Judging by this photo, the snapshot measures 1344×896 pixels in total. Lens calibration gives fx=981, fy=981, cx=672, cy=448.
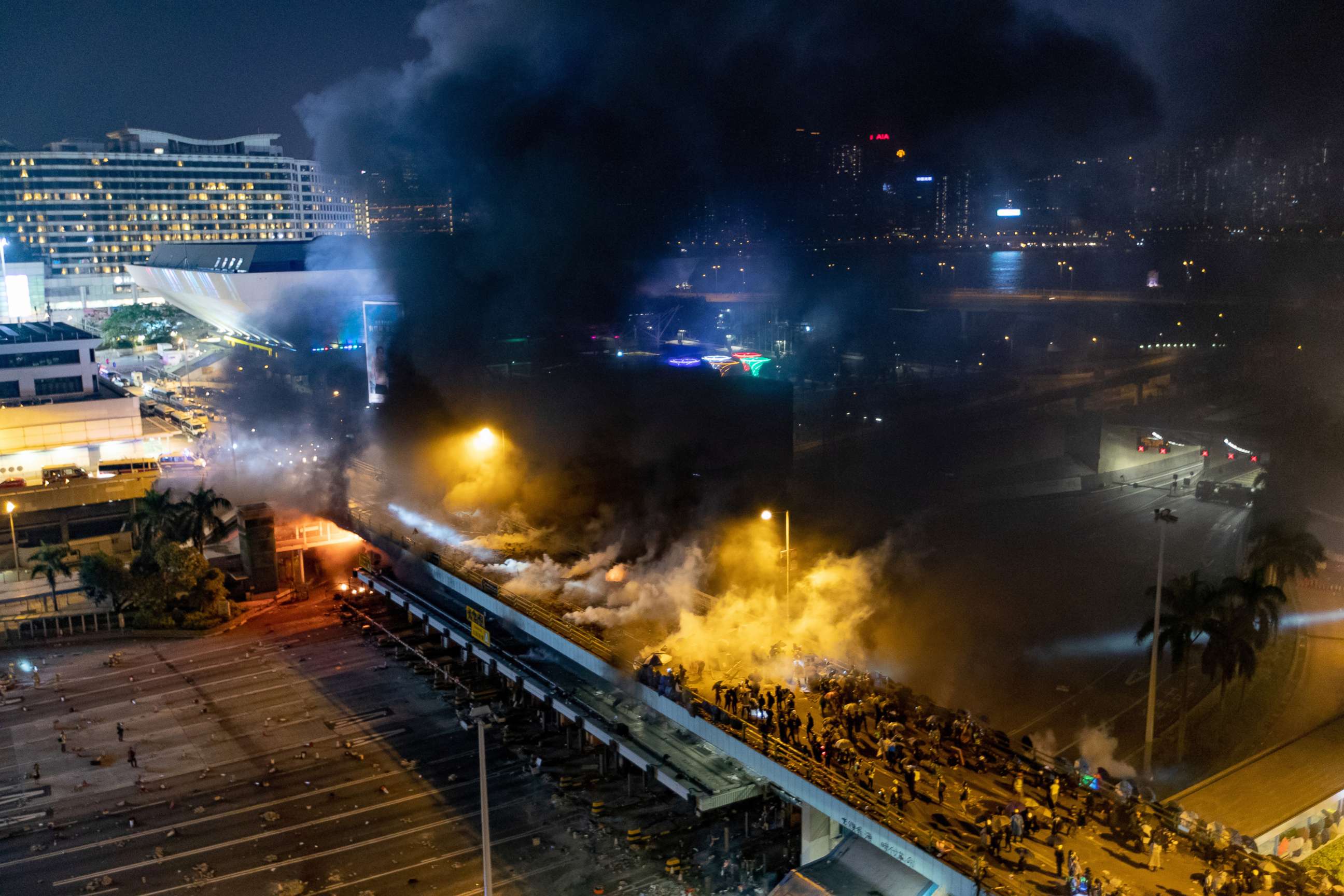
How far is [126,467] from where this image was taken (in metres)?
29.4

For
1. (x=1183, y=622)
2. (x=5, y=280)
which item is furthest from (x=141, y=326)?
(x=1183, y=622)

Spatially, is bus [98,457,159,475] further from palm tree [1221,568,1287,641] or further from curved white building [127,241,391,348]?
palm tree [1221,568,1287,641]

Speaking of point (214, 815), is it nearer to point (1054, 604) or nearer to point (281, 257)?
point (1054, 604)

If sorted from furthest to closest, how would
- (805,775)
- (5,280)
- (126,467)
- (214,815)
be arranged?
(5,280)
(126,467)
(214,815)
(805,775)

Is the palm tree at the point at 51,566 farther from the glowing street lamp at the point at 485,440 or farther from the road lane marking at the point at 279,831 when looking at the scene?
the road lane marking at the point at 279,831

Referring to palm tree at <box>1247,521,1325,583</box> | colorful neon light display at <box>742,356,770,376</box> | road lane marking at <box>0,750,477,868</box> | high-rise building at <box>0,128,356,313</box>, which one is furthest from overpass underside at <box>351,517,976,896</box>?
high-rise building at <box>0,128,356,313</box>

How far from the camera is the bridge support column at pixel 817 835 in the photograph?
1127cm

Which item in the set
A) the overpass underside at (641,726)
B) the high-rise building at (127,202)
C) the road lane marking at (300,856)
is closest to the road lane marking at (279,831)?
the road lane marking at (300,856)

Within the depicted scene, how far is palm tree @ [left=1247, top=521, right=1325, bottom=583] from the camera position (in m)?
19.0

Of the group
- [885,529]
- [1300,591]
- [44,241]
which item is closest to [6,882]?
[885,529]

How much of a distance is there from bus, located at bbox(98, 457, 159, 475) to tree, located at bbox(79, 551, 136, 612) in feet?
27.0

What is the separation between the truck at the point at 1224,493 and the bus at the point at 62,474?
3161cm

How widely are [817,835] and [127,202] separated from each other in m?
72.8

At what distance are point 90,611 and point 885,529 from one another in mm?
19589
